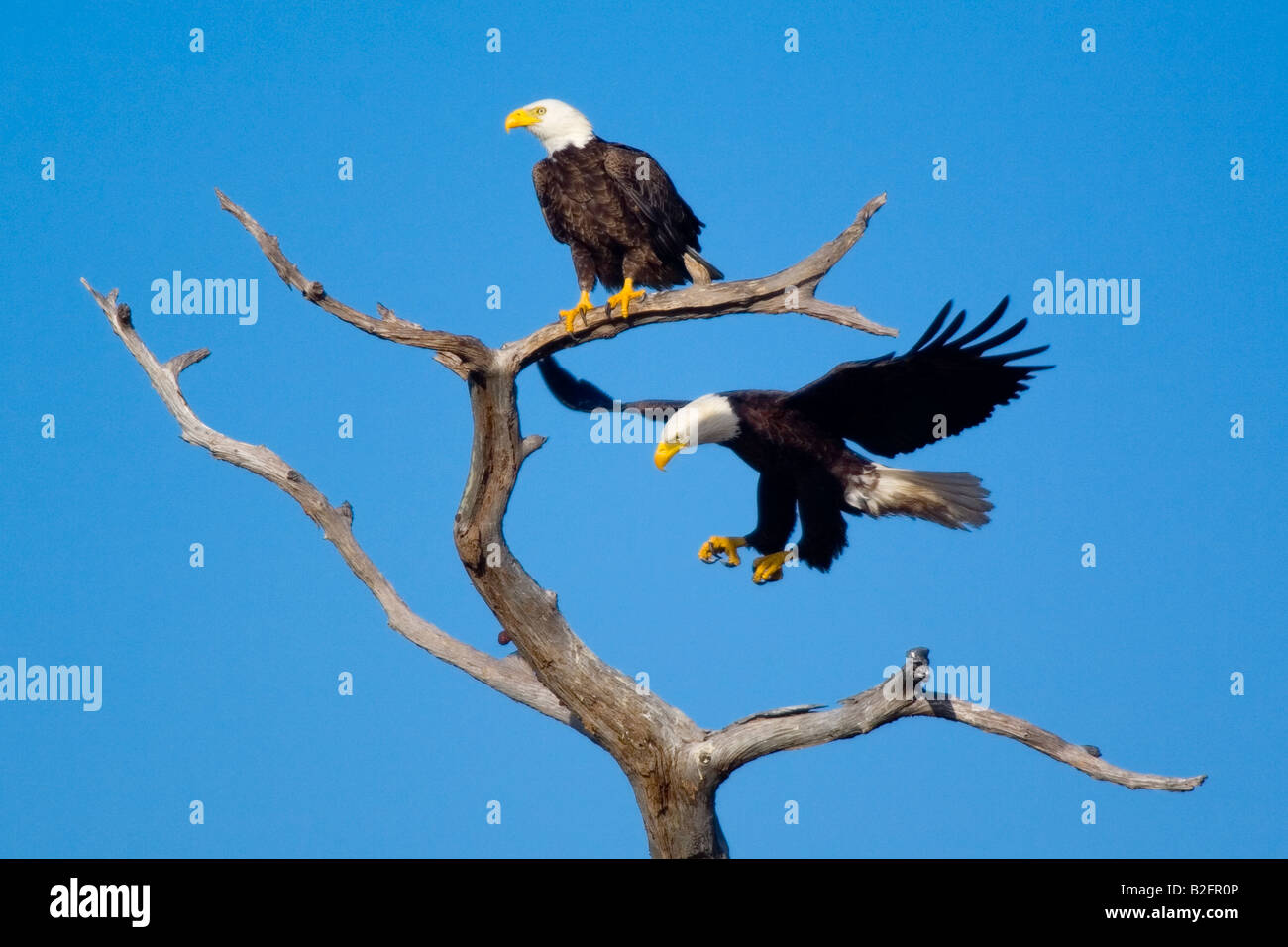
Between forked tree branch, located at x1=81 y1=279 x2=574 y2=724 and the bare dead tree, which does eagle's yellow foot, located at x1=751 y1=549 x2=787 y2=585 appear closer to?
the bare dead tree

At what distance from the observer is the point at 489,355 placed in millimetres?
6570

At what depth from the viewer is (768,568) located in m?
7.54

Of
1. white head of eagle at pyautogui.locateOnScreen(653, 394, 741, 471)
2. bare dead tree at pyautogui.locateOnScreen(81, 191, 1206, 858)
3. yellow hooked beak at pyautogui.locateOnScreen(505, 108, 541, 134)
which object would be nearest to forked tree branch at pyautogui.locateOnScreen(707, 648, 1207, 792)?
bare dead tree at pyautogui.locateOnScreen(81, 191, 1206, 858)

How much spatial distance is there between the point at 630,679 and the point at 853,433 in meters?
1.75

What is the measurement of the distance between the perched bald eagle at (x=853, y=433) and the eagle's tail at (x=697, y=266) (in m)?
0.92

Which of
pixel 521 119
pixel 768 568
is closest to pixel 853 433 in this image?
pixel 768 568

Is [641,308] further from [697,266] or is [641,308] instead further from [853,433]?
[853,433]

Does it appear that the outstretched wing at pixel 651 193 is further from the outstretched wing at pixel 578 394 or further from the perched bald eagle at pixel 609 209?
the outstretched wing at pixel 578 394

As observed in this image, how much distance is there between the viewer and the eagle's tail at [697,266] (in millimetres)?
7961

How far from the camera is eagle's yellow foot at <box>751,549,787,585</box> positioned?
7.54m

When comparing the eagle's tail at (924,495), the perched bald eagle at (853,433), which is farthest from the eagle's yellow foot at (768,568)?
the eagle's tail at (924,495)

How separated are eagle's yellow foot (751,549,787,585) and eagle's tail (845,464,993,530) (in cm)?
69
